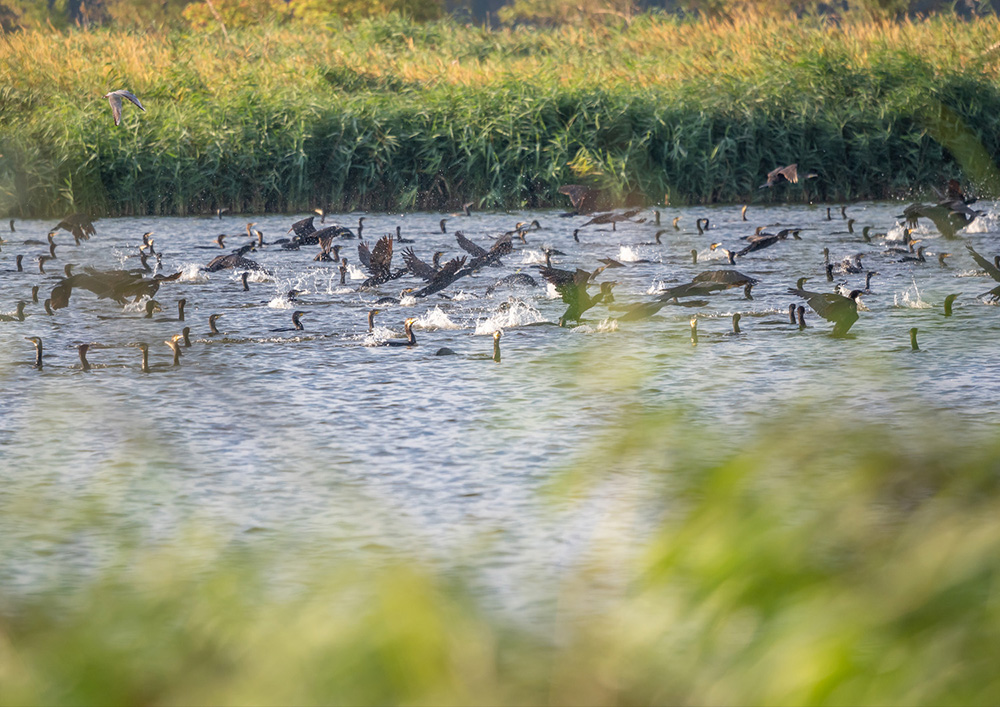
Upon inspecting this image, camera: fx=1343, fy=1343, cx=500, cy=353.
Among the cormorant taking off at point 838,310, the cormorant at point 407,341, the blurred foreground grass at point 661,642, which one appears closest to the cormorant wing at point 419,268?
the cormorant at point 407,341

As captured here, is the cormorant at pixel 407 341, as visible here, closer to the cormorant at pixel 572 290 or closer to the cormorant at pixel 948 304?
the cormorant at pixel 572 290

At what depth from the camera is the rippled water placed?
4.57 metres

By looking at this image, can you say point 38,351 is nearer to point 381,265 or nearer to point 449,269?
point 449,269

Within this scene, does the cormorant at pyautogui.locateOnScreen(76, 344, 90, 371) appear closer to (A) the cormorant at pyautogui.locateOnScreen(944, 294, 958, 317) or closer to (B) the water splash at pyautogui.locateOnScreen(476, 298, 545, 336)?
(B) the water splash at pyautogui.locateOnScreen(476, 298, 545, 336)

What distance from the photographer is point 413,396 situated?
6484mm

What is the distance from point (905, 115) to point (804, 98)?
4.07 ft

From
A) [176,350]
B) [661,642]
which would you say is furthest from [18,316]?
[661,642]

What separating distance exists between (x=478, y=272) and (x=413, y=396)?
4.71 metres

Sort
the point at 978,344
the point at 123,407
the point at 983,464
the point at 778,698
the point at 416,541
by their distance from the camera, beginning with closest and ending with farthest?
1. the point at 778,698
2. the point at 983,464
3. the point at 416,541
4. the point at 123,407
5. the point at 978,344

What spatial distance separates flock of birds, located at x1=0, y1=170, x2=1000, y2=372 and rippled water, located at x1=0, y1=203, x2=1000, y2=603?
111mm

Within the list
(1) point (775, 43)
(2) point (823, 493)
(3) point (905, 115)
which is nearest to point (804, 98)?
(3) point (905, 115)

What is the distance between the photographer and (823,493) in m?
4.66

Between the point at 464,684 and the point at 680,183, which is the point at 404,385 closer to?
the point at 464,684

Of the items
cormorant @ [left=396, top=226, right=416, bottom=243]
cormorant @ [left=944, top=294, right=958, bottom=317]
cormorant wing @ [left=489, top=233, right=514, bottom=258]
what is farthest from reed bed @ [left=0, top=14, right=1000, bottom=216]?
cormorant @ [left=944, top=294, right=958, bottom=317]
